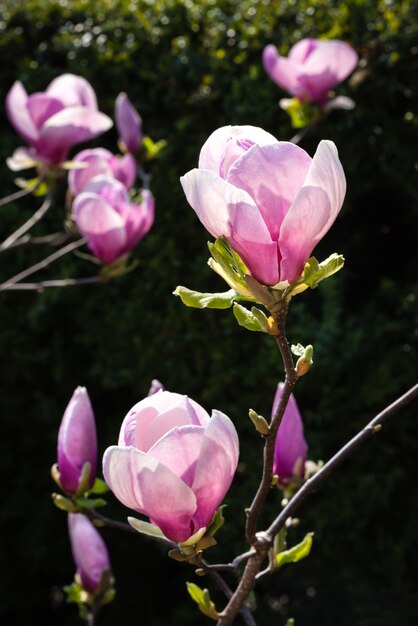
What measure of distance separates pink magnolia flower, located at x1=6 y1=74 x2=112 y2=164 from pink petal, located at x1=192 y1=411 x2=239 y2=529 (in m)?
1.27

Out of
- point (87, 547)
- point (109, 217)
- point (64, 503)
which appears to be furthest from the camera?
point (109, 217)

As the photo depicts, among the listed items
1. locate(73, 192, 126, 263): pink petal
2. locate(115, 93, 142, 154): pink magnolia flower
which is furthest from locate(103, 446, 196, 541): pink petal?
locate(115, 93, 142, 154): pink magnolia flower

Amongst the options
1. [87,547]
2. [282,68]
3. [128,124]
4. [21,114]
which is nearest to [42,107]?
[21,114]

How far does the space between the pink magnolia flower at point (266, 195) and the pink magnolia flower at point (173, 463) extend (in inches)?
5.8

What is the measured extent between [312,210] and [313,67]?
1472mm

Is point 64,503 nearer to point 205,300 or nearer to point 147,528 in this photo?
point 147,528

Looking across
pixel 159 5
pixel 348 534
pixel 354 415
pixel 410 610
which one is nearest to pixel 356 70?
pixel 159 5

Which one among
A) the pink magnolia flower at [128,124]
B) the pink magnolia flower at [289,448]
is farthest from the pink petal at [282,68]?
the pink magnolia flower at [289,448]

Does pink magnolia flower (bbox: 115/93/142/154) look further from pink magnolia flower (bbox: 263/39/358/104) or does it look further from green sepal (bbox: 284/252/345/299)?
green sepal (bbox: 284/252/345/299)

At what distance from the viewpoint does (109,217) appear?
173cm

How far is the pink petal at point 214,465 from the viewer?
79 cm

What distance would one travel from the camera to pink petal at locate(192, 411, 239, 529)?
0.79 m

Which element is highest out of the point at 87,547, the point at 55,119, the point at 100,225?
the point at 55,119

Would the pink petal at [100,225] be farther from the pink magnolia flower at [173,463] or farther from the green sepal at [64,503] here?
the pink magnolia flower at [173,463]
